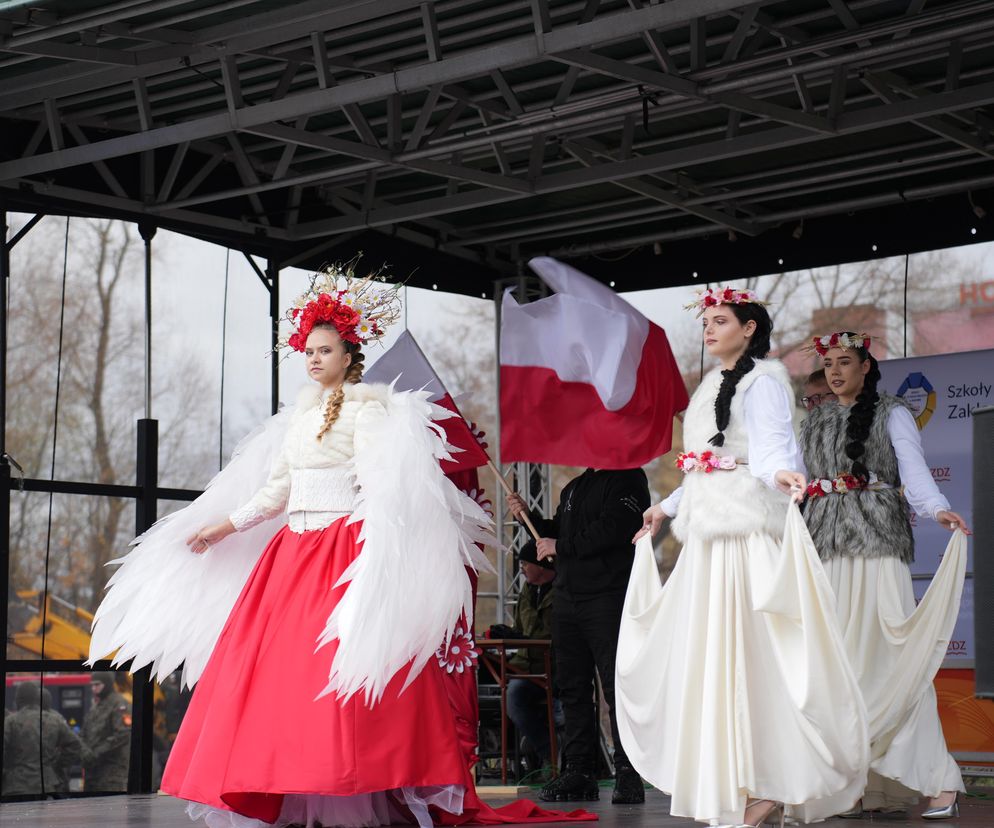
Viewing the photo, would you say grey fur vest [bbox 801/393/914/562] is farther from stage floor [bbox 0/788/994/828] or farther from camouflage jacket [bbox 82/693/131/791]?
camouflage jacket [bbox 82/693/131/791]

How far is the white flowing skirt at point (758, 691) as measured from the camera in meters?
4.22

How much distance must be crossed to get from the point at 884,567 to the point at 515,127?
3248 mm

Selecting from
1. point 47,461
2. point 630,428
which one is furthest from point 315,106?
point 47,461

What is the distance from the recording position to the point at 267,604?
4957 millimetres

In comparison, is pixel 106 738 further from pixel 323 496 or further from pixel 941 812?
pixel 941 812

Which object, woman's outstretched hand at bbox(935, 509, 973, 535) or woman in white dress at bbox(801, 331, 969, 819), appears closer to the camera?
woman's outstretched hand at bbox(935, 509, 973, 535)

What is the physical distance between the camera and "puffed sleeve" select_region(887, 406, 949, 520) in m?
5.45

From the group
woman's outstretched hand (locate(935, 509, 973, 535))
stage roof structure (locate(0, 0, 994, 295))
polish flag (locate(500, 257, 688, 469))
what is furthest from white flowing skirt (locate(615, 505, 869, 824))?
stage roof structure (locate(0, 0, 994, 295))

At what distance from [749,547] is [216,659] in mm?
1817

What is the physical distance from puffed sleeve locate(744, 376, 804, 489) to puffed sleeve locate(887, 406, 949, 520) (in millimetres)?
1177

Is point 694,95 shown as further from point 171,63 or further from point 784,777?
point 784,777

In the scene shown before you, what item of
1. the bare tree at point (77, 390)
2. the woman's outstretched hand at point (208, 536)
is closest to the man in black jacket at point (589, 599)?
the woman's outstretched hand at point (208, 536)

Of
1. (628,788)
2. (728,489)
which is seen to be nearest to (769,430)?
(728,489)

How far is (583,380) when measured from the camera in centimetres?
616
